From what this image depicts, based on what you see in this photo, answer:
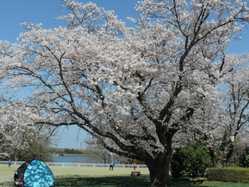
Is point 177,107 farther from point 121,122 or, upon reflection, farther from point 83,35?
point 83,35

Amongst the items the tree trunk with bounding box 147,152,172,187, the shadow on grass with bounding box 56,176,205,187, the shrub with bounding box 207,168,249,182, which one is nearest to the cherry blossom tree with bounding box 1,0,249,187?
the tree trunk with bounding box 147,152,172,187

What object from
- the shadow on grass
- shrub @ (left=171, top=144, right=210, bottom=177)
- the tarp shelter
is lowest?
the tarp shelter

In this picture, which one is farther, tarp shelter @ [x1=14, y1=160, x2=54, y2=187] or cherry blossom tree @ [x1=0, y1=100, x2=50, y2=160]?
cherry blossom tree @ [x1=0, y1=100, x2=50, y2=160]

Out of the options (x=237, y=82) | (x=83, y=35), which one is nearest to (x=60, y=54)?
(x=83, y=35)

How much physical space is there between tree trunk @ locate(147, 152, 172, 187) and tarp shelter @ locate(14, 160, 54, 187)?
13484mm

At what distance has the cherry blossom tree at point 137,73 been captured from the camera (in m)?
17.0

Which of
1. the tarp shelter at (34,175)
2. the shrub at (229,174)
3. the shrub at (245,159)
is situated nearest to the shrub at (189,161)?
the shrub at (229,174)

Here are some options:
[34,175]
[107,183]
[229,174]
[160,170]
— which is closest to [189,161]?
[229,174]

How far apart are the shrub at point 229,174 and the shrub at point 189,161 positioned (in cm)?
187

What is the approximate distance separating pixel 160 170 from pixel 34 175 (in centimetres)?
1375

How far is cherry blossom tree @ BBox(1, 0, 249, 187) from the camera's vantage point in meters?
17.0

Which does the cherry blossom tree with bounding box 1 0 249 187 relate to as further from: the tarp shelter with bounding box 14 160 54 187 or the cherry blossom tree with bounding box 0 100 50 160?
the tarp shelter with bounding box 14 160 54 187

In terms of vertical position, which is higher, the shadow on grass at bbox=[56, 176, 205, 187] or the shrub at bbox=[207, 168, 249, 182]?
the shrub at bbox=[207, 168, 249, 182]

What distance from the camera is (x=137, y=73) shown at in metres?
17.7
